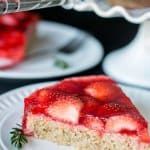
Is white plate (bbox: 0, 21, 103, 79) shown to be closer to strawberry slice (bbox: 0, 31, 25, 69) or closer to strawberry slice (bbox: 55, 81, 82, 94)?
strawberry slice (bbox: 0, 31, 25, 69)

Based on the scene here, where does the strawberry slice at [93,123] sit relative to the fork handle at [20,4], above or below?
below

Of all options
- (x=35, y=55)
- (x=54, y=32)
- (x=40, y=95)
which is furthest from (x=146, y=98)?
(x=54, y=32)

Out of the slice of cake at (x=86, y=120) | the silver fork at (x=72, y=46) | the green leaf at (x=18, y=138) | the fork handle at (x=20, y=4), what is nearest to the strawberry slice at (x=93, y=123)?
the slice of cake at (x=86, y=120)

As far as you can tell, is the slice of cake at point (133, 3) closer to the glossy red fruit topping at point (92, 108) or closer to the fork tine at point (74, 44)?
the glossy red fruit topping at point (92, 108)

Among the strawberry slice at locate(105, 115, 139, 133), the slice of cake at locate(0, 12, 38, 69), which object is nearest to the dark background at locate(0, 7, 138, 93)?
the slice of cake at locate(0, 12, 38, 69)

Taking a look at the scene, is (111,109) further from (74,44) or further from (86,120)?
(74,44)

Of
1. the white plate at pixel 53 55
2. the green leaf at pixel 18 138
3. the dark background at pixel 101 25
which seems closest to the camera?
the green leaf at pixel 18 138
